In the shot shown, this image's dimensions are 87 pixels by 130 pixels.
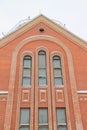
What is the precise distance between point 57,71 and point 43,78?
3.67ft

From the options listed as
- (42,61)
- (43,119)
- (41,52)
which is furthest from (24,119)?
(41,52)

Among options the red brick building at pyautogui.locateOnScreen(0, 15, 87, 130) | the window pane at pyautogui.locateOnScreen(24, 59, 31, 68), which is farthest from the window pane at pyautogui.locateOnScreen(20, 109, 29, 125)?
the window pane at pyautogui.locateOnScreen(24, 59, 31, 68)

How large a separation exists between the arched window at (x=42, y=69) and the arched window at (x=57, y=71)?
0.65 m

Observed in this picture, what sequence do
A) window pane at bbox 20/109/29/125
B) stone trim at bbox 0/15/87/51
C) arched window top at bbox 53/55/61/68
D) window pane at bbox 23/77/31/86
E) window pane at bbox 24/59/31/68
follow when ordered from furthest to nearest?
stone trim at bbox 0/15/87/51 → arched window top at bbox 53/55/61/68 → window pane at bbox 24/59/31/68 → window pane at bbox 23/77/31/86 → window pane at bbox 20/109/29/125

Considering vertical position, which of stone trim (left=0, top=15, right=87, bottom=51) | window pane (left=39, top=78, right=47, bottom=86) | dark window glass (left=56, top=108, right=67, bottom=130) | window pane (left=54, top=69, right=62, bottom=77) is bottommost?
dark window glass (left=56, top=108, right=67, bottom=130)

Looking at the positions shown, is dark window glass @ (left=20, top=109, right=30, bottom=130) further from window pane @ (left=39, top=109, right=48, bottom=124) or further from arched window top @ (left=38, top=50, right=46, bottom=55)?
arched window top @ (left=38, top=50, right=46, bottom=55)

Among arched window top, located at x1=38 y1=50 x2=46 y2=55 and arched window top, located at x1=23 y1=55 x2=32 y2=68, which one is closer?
arched window top, located at x1=23 y1=55 x2=32 y2=68

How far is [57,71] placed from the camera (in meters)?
15.7

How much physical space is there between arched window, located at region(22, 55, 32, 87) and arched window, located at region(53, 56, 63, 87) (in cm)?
165

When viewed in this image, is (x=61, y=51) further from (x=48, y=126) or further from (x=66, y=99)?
(x=48, y=126)

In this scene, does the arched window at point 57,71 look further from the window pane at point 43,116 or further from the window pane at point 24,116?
the window pane at point 24,116

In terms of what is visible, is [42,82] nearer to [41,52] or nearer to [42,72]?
[42,72]

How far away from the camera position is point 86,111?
13.8 metres

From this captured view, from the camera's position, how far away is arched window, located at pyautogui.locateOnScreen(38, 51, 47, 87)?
594 inches
